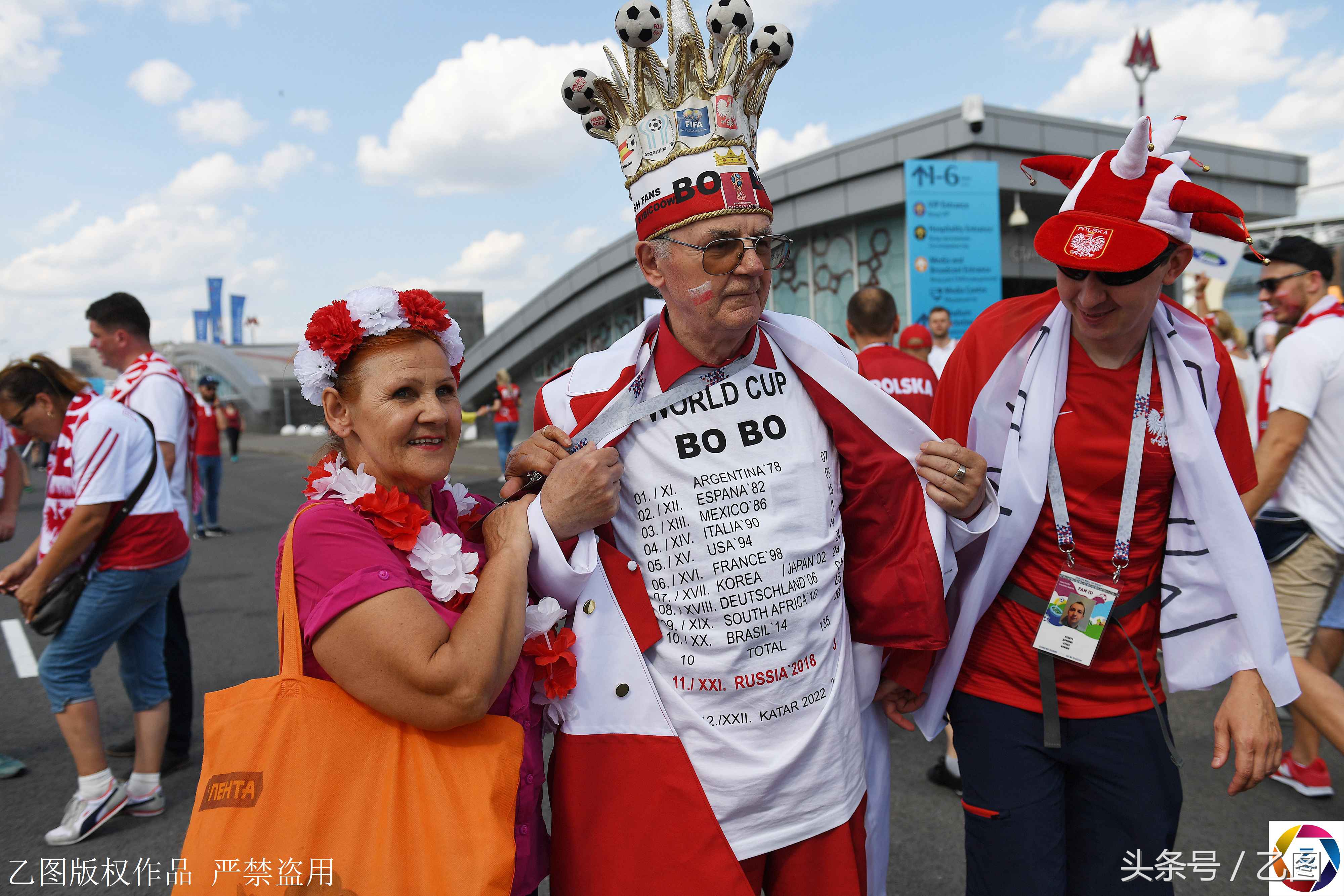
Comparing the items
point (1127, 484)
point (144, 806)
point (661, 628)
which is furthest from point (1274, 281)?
point (144, 806)


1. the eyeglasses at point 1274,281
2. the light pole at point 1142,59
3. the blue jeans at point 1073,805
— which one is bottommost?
the blue jeans at point 1073,805

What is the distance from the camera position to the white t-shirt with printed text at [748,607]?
1.86 m

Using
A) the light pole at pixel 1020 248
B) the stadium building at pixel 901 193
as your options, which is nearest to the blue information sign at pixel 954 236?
the stadium building at pixel 901 193

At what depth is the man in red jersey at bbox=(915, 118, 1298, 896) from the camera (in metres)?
1.95

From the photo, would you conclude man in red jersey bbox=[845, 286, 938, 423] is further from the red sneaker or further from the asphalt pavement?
the red sneaker

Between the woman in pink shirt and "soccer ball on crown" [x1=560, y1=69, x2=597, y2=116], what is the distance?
599mm

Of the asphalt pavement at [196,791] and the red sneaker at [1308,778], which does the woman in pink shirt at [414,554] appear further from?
the red sneaker at [1308,778]

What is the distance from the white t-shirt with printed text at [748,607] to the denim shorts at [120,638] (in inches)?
113

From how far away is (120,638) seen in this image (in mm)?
3824

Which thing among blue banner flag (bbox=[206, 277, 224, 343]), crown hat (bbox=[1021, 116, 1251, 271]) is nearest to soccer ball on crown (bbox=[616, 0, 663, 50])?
crown hat (bbox=[1021, 116, 1251, 271])

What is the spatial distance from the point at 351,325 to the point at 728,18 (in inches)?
41.8

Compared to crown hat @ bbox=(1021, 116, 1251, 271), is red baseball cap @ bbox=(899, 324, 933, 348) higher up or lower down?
higher up

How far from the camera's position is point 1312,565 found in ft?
11.8

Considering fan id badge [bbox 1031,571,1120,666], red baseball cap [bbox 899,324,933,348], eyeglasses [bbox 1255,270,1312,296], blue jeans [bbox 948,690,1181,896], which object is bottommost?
blue jeans [bbox 948,690,1181,896]
